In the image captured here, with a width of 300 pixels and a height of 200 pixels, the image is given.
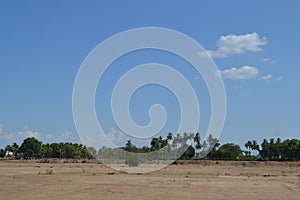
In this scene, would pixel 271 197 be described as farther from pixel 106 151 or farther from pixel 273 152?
pixel 273 152

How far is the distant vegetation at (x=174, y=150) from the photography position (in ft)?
446

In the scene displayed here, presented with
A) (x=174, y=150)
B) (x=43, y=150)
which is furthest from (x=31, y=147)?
(x=174, y=150)

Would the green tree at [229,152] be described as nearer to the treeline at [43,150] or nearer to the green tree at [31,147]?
the treeline at [43,150]

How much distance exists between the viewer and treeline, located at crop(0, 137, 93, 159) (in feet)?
525

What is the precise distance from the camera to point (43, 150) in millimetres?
164375

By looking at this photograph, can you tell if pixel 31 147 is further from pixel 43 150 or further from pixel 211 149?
pixel 211 149

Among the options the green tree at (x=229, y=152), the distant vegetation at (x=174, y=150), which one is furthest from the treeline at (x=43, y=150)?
the green tree at (x=229, y=152)

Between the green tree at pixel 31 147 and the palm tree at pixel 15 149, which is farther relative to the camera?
the palm tree at pixel 15 149

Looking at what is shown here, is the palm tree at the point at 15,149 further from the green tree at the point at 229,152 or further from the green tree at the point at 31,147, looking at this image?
the green tree at the point at 229,152

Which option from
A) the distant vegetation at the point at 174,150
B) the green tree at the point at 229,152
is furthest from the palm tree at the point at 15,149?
the green tree at the point at 229,152

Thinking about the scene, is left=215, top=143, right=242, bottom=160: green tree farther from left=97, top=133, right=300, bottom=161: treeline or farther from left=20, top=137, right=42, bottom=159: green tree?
left=20, top=137, right=42, bottom=159: green tree

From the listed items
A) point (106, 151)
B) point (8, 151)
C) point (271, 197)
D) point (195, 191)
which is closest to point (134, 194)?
point (195, 191)

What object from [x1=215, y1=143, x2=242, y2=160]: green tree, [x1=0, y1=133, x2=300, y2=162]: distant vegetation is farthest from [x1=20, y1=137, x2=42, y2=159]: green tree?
[x1=215, y1=143, x2=242, y2=160]: green tree

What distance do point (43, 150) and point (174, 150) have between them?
52.1 metres
